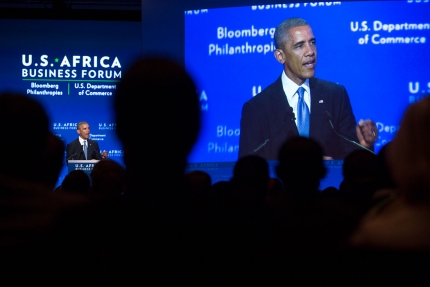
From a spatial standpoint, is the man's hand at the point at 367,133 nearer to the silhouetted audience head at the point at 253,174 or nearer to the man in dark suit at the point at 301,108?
the man in dark suit at the point at 301,108

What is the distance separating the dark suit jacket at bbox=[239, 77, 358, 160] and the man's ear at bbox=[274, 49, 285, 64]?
0.64ft

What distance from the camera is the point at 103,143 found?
1078 cm

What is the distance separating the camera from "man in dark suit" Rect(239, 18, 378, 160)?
19.7 ft

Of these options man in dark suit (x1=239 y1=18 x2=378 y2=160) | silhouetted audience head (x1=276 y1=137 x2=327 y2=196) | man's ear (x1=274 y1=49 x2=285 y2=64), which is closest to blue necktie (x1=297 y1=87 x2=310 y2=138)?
man in dark suit (x1=239 y1=18 x2=378 y2=160)

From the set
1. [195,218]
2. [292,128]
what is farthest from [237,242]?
[292,128]

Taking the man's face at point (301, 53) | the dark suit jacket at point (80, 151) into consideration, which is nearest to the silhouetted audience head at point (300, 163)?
the man's face at point (301, 53)

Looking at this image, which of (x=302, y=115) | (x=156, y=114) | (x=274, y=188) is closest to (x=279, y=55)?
(x=302, y=115)

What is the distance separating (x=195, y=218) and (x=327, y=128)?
16.7ft

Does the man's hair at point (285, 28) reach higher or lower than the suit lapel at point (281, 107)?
higher

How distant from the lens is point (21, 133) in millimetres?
1279

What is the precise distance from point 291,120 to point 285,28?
993 millimetres

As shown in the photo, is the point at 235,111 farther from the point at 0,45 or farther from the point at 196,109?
the point at 0,45

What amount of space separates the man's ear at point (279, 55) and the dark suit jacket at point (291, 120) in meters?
0.19

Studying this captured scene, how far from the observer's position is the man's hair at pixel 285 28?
6.11 metres
